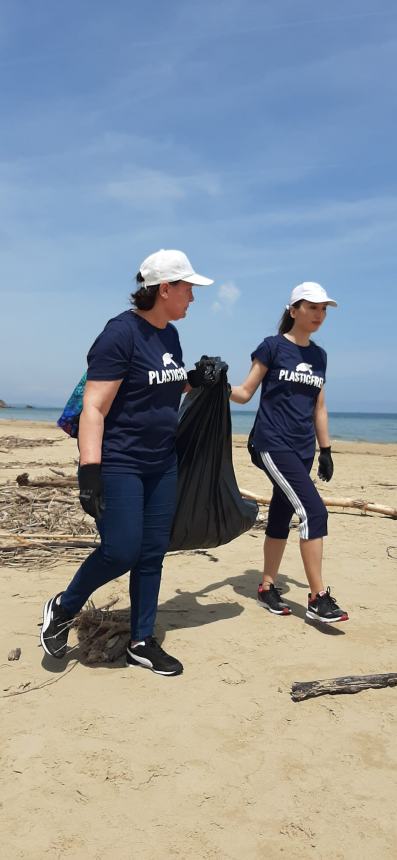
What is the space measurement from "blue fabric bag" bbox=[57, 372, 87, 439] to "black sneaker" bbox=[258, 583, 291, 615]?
176 centimetres

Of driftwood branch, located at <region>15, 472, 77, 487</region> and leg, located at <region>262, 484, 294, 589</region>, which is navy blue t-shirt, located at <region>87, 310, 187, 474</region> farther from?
driftwood branch, located at <region>15, 472, 77, 487</region>

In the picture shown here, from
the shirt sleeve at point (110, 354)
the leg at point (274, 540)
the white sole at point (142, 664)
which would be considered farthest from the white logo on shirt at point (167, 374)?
the white sole at point (142, 664)

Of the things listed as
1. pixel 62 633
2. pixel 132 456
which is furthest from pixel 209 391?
pixel 62 633

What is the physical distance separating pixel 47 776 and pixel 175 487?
1.48 metres

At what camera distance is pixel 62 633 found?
125 inches

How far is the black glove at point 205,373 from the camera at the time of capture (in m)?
3.55

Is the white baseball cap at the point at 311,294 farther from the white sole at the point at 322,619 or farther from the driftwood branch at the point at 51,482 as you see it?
the driftwood branch at the point at 51,482

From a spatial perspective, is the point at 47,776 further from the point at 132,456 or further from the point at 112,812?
the point at 132,456

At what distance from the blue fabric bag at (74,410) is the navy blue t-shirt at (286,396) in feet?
4.30

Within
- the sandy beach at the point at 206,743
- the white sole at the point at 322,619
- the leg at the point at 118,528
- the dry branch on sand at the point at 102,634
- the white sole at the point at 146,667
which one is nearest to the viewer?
the sandy beach at the point at 206,743

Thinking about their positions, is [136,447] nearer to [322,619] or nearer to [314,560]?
[314,560]

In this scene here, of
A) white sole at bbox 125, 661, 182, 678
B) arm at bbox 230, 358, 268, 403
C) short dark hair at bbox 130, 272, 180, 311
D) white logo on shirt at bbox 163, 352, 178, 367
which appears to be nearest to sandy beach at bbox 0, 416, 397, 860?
white sole at bbox 125, 661, 182, 678

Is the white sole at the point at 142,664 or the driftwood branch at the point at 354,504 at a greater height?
the driftwood branch at the point at 354,504

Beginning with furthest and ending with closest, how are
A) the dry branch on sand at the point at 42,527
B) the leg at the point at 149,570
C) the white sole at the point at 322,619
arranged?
the dry branch on sand at the point at 42,527, the white sole at the point at 322,619, the leg at the point at 149,570
